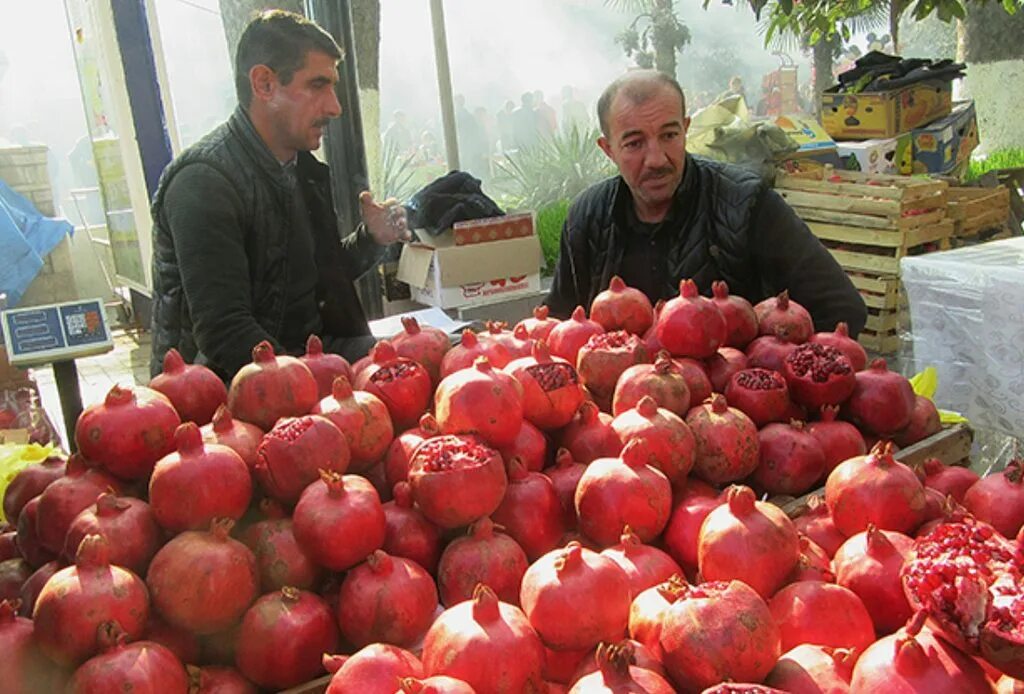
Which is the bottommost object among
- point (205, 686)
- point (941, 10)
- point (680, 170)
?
point (205, 686)

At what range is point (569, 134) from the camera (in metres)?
10.5

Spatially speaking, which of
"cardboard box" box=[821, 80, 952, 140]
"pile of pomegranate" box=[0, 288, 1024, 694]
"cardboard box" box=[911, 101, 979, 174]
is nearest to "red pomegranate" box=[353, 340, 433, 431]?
"pile of pomegranate" box=[0, 288, 1024, 694]

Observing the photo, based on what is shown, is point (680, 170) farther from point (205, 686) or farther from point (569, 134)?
point (569, 134)

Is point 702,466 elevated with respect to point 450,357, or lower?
lower

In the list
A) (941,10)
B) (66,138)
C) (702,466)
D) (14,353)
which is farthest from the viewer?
(66,138)

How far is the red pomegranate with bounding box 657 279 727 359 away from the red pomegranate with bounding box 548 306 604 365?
174 mm

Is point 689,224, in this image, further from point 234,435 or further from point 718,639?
point 718,639

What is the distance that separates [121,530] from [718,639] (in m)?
0.97

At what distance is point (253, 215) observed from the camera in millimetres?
3043

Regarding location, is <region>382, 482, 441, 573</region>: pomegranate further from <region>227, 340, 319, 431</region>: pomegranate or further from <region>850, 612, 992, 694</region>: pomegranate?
<region>850, 612, 992, 694</region>: pomegranate

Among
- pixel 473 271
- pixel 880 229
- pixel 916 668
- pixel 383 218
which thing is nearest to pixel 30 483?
pixel 916 668

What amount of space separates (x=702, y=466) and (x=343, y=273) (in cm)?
236

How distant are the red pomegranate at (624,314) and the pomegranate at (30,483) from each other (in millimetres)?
1305

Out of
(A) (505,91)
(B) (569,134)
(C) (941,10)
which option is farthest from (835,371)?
(A) (505,91)
